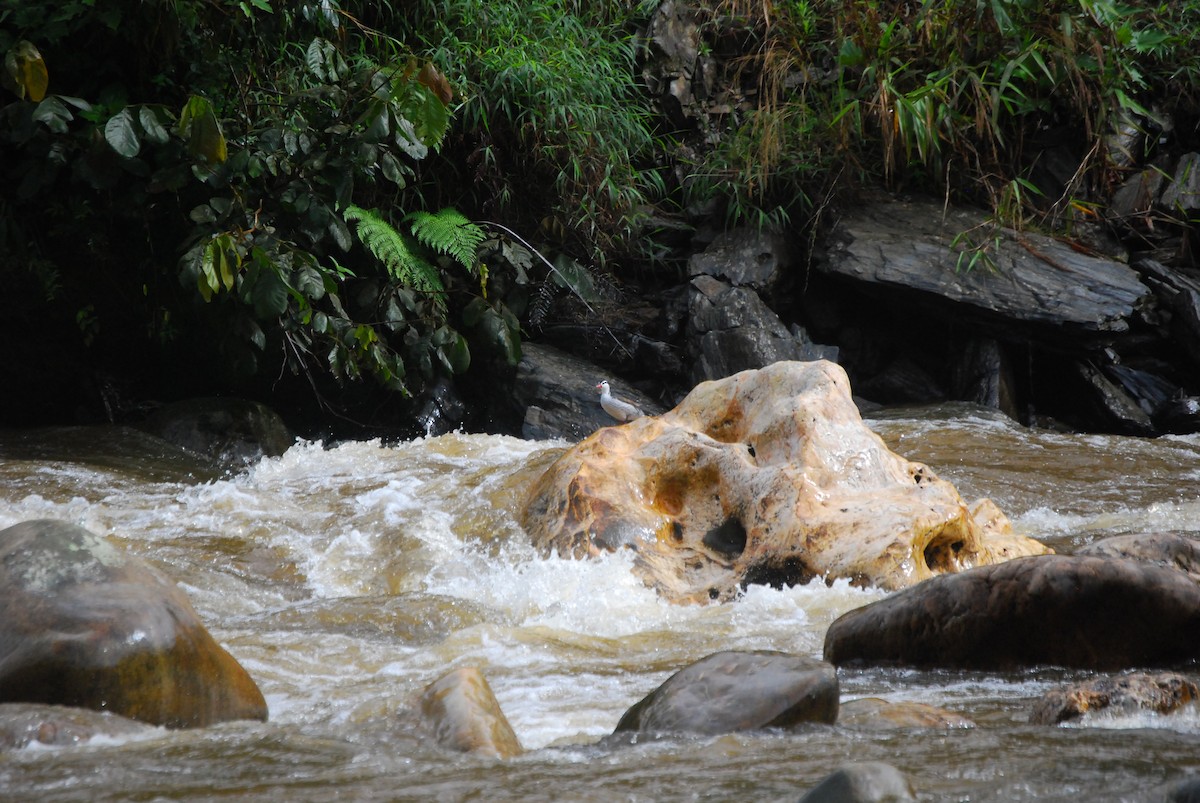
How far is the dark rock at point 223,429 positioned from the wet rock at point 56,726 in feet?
15.9

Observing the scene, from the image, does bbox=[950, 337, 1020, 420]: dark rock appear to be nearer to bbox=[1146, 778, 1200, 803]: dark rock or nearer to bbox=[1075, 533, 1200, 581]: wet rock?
bbox=[1075, 533, 1200, 581]: wet rock

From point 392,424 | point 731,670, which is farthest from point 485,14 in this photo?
point 731,670

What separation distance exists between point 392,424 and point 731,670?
623cm

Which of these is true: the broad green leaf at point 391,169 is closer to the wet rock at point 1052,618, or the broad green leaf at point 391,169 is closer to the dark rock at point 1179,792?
the wet rock at point 1052,618

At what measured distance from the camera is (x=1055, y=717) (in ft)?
7.32

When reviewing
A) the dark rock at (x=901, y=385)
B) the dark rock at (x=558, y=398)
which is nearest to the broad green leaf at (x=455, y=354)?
the dark rock at (x=558, y=398)

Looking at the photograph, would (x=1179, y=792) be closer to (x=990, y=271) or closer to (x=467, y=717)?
(x=467, y=717)

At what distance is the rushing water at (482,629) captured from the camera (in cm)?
190

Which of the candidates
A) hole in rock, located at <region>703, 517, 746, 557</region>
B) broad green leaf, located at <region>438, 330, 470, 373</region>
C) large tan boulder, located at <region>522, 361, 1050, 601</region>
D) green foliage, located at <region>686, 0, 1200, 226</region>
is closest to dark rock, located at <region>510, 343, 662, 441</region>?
broad green leaf, located at <region>438, 330, 470, 373</region>

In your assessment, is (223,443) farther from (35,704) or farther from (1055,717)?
(1055,717)

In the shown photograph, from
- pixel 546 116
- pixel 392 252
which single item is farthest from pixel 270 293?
pixel 546 116

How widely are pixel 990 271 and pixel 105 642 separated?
744 centimetres

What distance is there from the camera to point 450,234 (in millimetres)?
7988

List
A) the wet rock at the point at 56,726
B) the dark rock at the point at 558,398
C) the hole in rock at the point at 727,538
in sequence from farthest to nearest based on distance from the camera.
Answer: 1. the dark rock at the point at 558,398
2. the hole in rock at the point at 727,538
3. the wet rock at the point at 56,726
